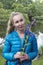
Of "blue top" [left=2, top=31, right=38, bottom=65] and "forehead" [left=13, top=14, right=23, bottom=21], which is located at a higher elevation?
"forehead" [left=13, top=14, right=23, bottom=21]

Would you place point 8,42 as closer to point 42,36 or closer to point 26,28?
point 26,28

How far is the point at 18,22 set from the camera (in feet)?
6.78

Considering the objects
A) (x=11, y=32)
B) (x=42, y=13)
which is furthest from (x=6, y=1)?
(x=11, y=32)

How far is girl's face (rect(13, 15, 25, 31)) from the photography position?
2.04 metres

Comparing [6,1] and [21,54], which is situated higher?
[6,1]

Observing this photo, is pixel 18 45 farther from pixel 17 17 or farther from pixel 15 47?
pixel 17 17

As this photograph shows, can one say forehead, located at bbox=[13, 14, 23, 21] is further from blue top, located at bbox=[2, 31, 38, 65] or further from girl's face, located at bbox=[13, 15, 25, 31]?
blue top, located at bbox=[2, 31, 38, 65]

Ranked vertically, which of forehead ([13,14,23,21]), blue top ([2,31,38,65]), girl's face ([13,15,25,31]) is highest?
forehead ([13,14,23,21])

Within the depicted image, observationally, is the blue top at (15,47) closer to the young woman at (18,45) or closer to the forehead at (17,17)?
the young woman at (18,45)

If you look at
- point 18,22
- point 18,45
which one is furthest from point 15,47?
point 18,22

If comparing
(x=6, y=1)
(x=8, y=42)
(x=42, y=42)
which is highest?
(x=6, y=1)

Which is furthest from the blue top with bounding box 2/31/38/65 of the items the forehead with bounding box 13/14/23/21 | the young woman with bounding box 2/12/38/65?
the forehead with bounding box 13/14/23/21

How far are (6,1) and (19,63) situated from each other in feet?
23.6

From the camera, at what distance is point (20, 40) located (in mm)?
2043
